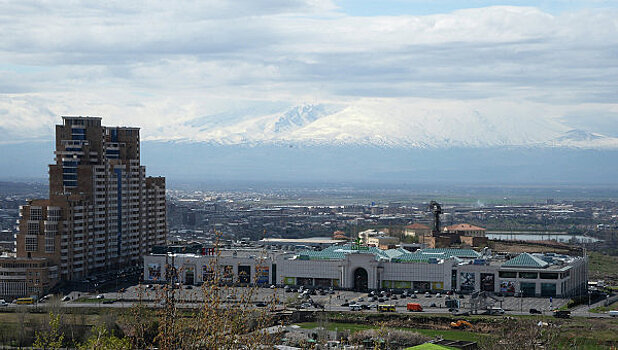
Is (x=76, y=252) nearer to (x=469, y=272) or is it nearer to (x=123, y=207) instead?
(x=123, y=207)

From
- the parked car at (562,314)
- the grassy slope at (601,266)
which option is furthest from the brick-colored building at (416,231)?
the parked car at (562,314)

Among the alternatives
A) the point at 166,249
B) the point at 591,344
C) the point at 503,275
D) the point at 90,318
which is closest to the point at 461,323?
the point at 591,344

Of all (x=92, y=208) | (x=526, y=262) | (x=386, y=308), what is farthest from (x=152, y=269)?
(x=526, y=262)

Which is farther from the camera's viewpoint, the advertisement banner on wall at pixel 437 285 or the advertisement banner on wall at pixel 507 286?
the advertisement banner on wall at pixel 437 285

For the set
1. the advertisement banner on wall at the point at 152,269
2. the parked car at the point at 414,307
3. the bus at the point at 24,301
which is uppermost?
the advertisement banner on wall at the point at 152,269

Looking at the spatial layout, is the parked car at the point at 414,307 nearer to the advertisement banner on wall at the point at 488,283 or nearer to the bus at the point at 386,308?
the bus at the point at 386,308

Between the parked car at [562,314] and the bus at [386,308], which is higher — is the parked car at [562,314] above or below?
above
